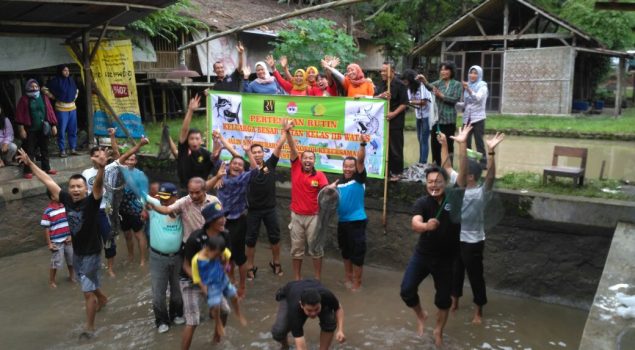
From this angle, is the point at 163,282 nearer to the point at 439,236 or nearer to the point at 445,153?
the point at 439,236

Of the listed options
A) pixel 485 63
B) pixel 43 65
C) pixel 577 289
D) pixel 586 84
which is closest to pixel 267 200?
pixel 577 289

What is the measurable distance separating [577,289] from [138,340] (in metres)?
5.18

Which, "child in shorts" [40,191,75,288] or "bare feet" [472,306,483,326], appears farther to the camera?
"child in shorts" [40,191,75,288]

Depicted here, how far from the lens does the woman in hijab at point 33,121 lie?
359 inches

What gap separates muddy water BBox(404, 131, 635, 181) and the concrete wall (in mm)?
5161

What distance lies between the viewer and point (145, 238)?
825 cm

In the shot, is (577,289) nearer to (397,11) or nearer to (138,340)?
(138,340)

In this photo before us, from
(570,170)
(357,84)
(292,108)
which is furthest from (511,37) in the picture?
(292,108)

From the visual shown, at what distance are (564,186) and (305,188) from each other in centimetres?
345

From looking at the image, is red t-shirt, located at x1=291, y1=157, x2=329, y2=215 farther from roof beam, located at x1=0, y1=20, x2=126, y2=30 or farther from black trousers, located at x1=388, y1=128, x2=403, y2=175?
roof beam, located at x1=0, y1=20, x2=126, y2=30

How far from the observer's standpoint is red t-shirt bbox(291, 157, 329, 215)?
677 cm

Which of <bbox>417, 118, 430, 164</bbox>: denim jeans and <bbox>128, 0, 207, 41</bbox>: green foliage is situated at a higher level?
<bbox>128, 0, 207, 41</bbox>: green foliage

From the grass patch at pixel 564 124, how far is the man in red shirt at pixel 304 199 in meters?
10.00

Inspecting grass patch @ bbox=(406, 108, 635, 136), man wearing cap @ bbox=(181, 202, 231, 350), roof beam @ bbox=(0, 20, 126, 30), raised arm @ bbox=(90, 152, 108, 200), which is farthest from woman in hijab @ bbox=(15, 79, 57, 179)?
grass patch @ bbox=(406, 108, 635, 136)
